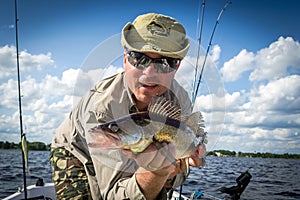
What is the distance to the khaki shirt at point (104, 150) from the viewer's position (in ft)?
8.11

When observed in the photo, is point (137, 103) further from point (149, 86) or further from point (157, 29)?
point (157, 29)

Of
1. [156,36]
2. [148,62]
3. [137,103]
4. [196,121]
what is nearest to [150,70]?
[148,62]

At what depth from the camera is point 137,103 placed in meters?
2.68

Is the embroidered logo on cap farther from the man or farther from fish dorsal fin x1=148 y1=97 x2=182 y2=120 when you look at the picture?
fish dorsal fin x1=148 y1=97 x2=182 y2=120

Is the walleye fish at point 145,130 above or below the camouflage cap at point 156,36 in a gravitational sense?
below

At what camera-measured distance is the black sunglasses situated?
7.98 feet

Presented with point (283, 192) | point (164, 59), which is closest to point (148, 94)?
point (164, 59)

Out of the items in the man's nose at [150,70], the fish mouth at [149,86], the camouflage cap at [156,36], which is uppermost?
the camouflage cap at [156,36]

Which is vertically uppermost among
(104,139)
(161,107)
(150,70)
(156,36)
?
(156,36)

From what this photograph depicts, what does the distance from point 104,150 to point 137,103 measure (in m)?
0.50

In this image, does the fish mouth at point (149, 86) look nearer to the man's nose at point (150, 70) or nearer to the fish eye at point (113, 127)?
the man's nose at point (150, 70)

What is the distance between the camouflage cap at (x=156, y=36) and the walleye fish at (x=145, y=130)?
1.57 ft

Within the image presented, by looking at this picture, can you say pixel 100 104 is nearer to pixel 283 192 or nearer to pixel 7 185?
pixel 7 185

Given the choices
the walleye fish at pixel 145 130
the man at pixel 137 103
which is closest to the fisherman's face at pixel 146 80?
the man at pixel 137 103
